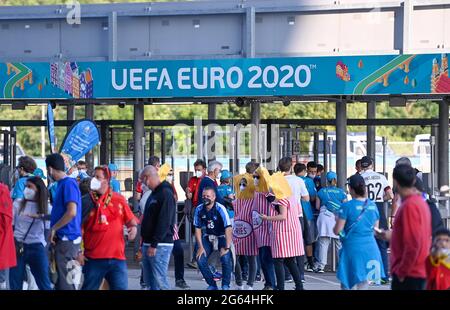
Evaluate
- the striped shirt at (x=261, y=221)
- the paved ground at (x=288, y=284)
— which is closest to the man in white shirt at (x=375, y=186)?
the paved ground at (x=288, y=284)

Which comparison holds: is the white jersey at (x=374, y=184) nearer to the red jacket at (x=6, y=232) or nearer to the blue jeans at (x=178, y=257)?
the blue jeans at (x=178, y=257)

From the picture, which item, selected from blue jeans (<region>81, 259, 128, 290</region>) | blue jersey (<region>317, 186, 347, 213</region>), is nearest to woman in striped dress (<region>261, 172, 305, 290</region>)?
A: blue jersey (<region>317, 186, 347, 213</region>)

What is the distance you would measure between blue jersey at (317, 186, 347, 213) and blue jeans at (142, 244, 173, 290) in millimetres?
5111

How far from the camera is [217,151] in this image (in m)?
24.3

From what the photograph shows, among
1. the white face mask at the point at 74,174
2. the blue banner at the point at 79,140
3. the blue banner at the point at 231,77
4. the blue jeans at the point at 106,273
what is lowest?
the blue jeans at the point at 106,273

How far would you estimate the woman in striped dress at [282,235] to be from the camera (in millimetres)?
15055

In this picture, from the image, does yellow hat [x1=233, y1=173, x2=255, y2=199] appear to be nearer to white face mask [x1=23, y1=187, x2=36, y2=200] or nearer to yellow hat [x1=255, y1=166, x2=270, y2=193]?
yellow hat [x1=255, y1=166, x2=270, y2=193]

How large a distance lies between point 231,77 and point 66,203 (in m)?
8.17

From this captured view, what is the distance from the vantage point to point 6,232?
1317cm

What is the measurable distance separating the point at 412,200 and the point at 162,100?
11831 millimetres

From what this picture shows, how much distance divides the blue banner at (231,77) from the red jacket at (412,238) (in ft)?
30.7
